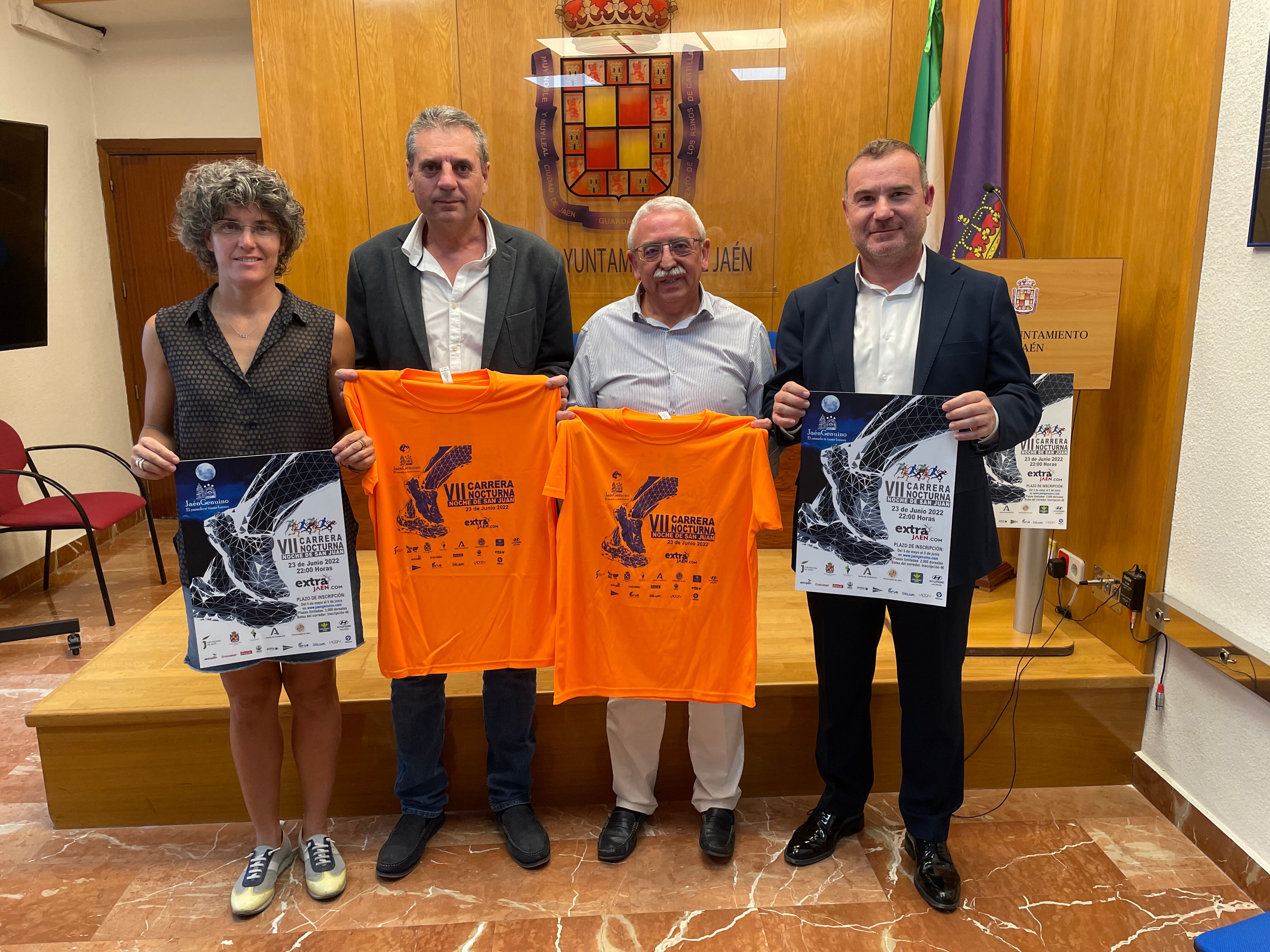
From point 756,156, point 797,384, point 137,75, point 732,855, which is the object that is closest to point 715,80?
point 756,156

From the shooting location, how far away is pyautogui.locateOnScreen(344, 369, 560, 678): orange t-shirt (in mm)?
2037

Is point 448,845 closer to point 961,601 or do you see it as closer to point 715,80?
point 961,601

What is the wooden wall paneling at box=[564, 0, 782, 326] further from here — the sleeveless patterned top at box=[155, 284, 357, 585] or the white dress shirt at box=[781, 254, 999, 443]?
the sleeveless patterned top at box=[155, 284, 357, 585]

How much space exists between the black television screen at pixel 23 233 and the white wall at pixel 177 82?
1.77 metres

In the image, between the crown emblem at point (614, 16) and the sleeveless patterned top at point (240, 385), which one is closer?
the sleeveless patterned top at point (240, 385)

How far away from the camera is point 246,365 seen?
1.91 m

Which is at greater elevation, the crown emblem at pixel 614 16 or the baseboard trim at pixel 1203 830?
the crown emblem at pixel 614 16

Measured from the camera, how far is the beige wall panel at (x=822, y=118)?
3.93m

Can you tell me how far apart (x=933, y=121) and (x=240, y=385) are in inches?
116

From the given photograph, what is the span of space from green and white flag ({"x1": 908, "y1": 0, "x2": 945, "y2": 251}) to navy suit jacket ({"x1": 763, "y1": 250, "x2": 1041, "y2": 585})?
1713 millimetres

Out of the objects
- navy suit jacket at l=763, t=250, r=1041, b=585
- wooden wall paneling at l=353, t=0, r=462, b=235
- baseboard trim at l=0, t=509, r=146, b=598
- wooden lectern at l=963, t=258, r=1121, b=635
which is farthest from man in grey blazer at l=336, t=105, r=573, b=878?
baseboard trim at l=0, t=509, r=146, b=598

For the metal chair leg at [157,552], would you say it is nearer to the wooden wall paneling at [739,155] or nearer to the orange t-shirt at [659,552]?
the wooden wall paneling at [739,155]

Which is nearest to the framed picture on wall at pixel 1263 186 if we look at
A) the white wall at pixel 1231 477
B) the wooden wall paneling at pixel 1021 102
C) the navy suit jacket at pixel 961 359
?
the white wall at pixel 1231 477

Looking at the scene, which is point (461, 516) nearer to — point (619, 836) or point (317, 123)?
point (619, 836)
